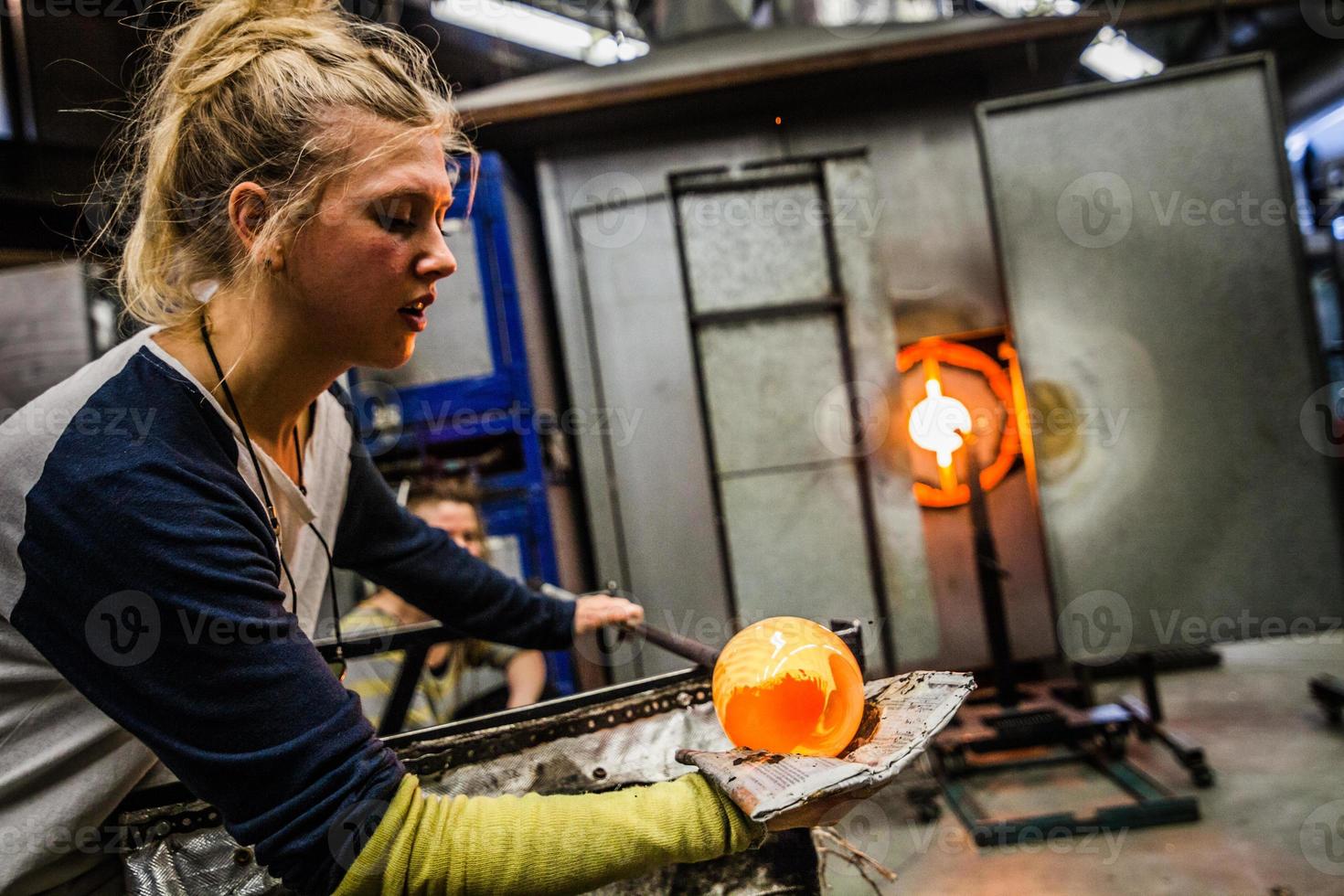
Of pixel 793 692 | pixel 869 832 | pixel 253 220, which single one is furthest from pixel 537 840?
pixel 869 832

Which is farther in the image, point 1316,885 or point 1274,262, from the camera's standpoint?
point 1274,262

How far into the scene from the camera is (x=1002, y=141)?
420 cm

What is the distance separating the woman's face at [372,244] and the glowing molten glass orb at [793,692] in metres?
0.77

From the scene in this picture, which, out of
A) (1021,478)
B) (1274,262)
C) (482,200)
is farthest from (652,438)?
(1274,262)

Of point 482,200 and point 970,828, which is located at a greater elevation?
point 482,200

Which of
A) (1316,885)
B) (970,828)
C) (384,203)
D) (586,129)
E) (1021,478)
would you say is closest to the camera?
(384,203)

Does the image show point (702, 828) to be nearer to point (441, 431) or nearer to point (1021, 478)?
point (441, 431)

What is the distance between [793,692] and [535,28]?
20.5 ft

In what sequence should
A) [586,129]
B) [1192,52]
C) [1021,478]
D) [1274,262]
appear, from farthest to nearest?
[1192,52], [1021,478], [586,129], [1274,262]

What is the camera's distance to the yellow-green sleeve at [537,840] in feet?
3.34

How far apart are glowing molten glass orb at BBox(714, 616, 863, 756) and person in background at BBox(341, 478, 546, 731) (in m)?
2.14

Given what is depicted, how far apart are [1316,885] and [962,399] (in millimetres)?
2875
